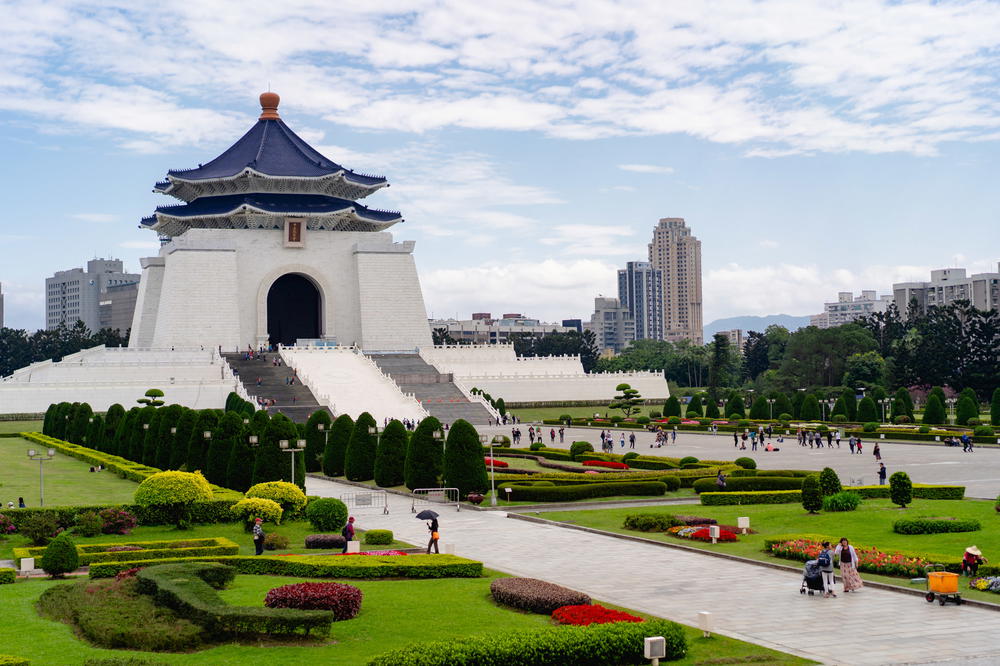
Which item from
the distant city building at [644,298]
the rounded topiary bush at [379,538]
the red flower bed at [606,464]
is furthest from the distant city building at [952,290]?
the rounded topiary bush at [379,538]

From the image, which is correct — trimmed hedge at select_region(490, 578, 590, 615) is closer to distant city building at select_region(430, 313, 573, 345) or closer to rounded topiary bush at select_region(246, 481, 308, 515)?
rounded topiary bush at select_region(246, 481, 308, 515)

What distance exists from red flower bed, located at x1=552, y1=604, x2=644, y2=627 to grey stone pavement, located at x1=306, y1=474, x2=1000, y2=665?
1.10m

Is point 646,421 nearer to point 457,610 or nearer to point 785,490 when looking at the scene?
point 785,490

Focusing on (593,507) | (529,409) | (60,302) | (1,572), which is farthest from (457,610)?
(60,302)

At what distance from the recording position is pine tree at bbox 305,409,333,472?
106ft

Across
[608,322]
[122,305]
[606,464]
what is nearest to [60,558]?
[606,464]

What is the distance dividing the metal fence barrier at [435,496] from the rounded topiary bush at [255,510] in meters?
4.43

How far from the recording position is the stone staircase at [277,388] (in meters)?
45.2

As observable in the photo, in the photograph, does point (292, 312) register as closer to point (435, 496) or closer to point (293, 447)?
point (435, 496)

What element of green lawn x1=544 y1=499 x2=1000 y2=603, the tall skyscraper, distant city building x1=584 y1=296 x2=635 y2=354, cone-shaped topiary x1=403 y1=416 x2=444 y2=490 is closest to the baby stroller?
green lawn x1=544 y1=499 x2=1000 y2=603

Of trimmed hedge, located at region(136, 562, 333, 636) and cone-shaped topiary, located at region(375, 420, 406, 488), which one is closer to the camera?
trimmed hedge, located at region(136, 562, 333, 636)

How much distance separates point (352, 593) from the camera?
1271cm

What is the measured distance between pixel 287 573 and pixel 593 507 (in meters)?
9.45

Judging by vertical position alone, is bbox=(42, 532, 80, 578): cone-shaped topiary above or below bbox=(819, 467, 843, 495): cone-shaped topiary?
below
